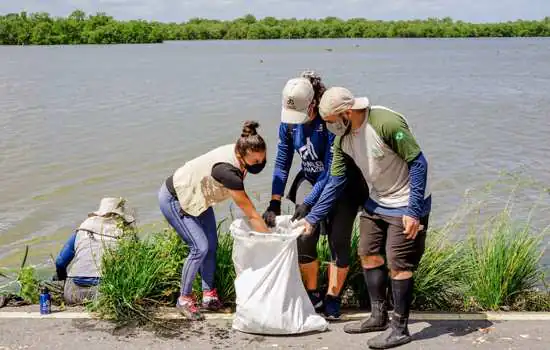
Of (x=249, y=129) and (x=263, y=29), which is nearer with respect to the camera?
(x=249, y=129)

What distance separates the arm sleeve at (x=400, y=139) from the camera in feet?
16.3

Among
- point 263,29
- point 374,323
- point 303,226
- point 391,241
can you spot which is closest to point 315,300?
point 374,323

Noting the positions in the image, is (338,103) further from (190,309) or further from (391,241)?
(190,309)

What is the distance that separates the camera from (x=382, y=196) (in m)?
5.30

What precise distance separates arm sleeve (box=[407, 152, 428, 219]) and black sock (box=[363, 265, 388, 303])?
1.97ft

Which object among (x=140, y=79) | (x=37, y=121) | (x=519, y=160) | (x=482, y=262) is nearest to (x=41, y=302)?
(x=482, y=262)

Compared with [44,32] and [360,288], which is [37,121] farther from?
[44,32]

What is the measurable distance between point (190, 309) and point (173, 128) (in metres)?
14.9

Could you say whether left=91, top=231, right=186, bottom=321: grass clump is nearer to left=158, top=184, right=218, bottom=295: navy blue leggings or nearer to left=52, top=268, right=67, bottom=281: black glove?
left=158, top=184, right=218, bottom=295: navy blue leggings

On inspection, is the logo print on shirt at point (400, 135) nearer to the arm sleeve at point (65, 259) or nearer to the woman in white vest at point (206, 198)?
the woman in white vest at point (206, 198)

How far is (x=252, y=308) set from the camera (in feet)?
→ 17.7

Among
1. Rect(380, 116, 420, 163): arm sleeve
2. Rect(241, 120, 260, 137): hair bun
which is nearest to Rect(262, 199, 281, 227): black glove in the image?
Rect(241, 120, 260, 137): hair bun

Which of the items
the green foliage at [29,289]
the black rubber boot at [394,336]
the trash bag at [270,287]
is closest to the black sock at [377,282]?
the black rubber boot at [394,336]

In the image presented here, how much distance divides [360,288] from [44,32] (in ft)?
298
